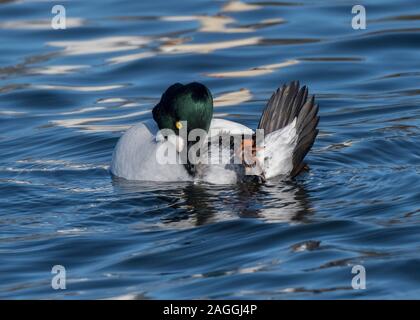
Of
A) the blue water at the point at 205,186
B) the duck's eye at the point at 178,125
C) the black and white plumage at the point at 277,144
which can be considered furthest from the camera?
the duck's eye at the point at 178,125

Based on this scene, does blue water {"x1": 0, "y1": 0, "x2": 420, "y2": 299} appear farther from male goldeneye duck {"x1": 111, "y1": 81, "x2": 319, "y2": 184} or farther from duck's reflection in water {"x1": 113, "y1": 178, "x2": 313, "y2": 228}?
male goldeneye duck {"x1": 111, "y1": 81, "x2": 319, "y2": 184}

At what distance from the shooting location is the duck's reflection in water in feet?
26.6

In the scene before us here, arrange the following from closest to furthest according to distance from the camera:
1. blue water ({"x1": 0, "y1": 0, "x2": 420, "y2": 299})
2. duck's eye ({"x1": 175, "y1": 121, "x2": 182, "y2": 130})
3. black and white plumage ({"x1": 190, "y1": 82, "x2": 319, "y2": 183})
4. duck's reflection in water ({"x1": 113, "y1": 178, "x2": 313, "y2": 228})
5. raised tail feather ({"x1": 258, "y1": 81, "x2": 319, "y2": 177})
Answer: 1. blue water ({"x1": 0, "y1": 0, "x2": 420, "y2": 299})
2. duck's reflection in water ({"x1": 113, "y1": 178, "x2": 313, "y2": 228})
3. black and white plumage ({"x1": 190, "y1": 82, "x2": 319, "y2": 183})
4. raised tail feather ({"x1": 258, "y1": 81, "x2": 319, "y2": 177})
5. duck's eye ({"x1": 175, "y1": 121, "x2": 182, "y2": 130})

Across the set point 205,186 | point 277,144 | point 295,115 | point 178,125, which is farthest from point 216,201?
point 295,115

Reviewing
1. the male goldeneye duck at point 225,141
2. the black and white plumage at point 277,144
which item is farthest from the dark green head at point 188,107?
the black and white plumage at point 277,144

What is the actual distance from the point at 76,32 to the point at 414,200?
7604 mm

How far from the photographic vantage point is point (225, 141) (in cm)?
870

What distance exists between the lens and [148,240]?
7.70 meters

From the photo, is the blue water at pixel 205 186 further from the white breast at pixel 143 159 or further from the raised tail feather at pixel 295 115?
the raised tail feather at pixel 295 115

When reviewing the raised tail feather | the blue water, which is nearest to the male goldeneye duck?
the raised tail feather

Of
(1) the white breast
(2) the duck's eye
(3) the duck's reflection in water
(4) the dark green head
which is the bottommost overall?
(3) the duck's reflection in water

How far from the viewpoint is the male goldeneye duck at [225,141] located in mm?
8688

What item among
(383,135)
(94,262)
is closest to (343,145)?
(383,135)
